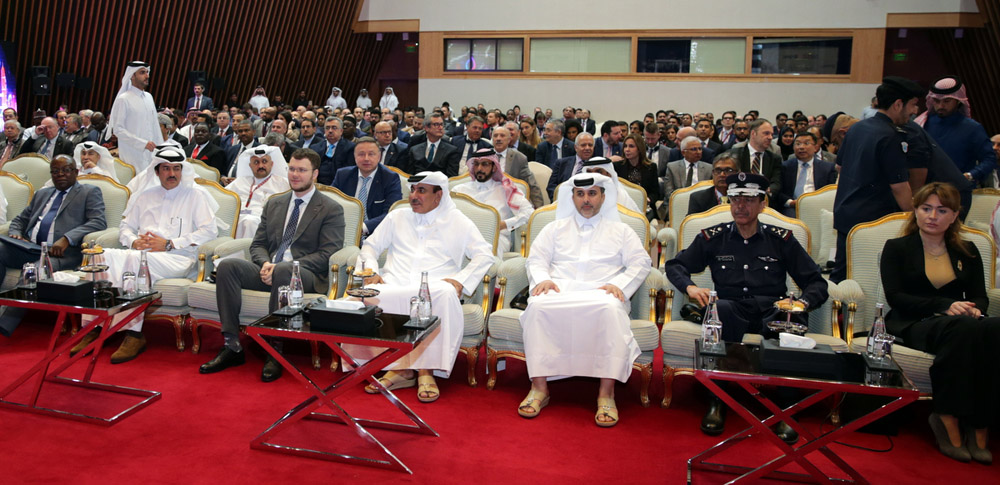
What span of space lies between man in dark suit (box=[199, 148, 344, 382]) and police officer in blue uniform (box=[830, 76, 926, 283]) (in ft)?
10.1

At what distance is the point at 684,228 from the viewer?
14.7 feet

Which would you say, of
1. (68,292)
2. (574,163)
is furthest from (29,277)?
(574,163)

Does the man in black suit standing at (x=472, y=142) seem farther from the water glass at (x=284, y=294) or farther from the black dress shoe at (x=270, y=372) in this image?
the water glass at (x=284, y=294)

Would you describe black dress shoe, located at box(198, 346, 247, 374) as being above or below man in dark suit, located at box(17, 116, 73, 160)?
below

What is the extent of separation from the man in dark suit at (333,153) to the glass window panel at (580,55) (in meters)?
10.5

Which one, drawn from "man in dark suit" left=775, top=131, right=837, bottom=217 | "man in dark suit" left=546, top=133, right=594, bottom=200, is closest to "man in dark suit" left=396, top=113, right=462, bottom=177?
"man in dark suit" left=546, top=133, right=594, bottom=200

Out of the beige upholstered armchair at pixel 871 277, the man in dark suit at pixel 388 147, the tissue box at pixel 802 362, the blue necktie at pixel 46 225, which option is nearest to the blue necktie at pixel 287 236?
the blue necktie at pixel 46 225

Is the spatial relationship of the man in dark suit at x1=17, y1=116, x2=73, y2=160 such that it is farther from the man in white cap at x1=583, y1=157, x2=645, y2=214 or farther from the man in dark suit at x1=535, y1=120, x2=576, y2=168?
the man in white cap at x1=583, y1=157, x2=645, y2=214

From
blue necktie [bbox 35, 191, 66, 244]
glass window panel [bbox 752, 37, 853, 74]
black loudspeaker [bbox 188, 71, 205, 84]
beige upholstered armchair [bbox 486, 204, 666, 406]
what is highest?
glass window panel [bbox 752, 37, 853, 74]

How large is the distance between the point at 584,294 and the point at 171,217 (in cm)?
301

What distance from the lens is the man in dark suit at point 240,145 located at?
7.40m

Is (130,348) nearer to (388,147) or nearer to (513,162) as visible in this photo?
(513,162)

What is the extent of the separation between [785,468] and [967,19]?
49.9 ft

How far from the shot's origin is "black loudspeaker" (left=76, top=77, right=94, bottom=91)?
12711 mm
